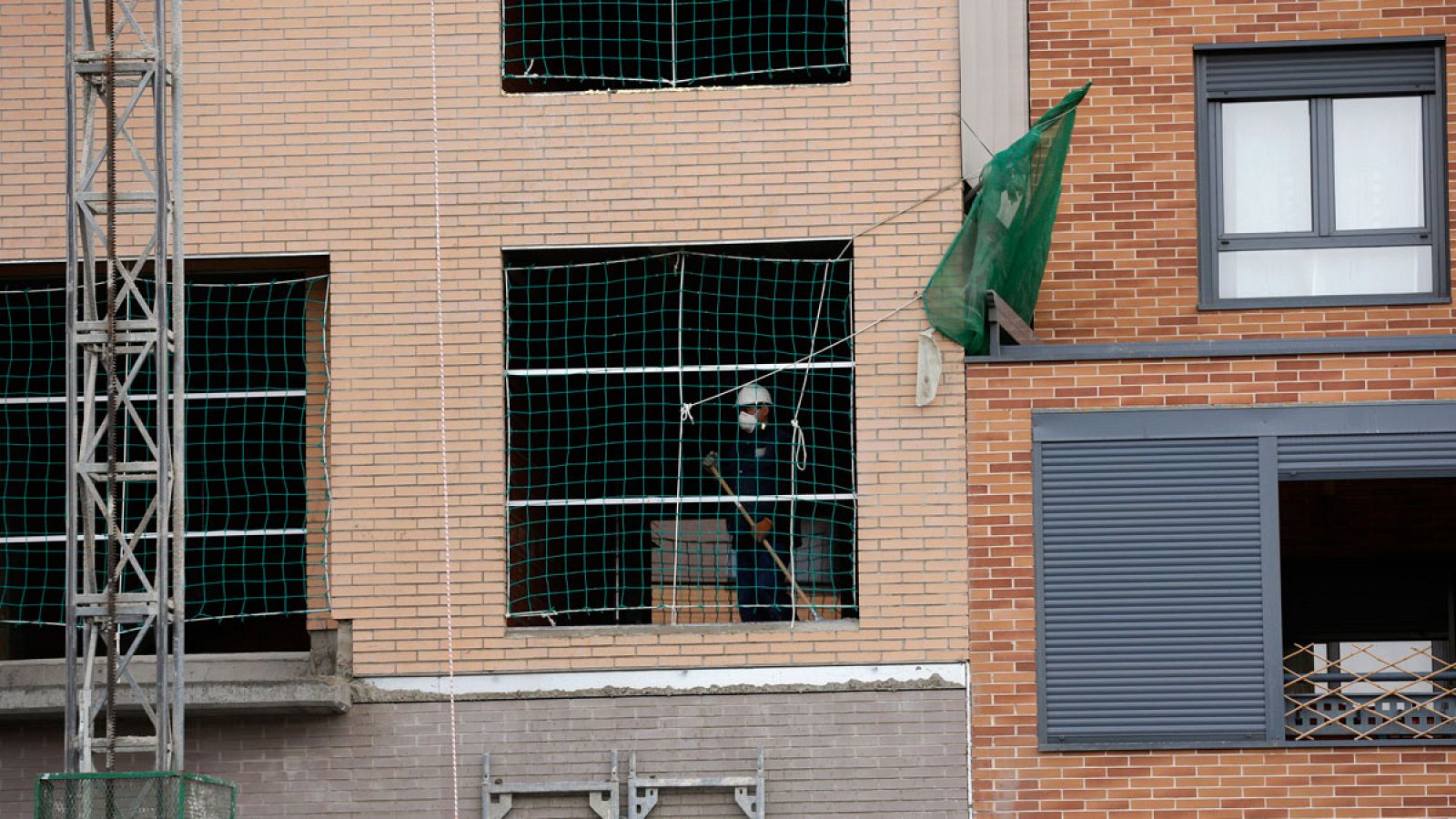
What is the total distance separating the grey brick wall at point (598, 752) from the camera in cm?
1233

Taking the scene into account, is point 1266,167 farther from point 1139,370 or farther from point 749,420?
point 749,420

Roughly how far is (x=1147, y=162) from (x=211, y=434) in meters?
6.28

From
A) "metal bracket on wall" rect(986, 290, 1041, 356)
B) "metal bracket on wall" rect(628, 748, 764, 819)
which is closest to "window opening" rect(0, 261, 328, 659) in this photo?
"metal bracket on wall" rect(628, 748, 764, 819)

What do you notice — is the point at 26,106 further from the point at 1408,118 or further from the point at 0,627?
the point at 1408,118

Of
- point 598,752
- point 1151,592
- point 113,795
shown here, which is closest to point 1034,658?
point 1151,592

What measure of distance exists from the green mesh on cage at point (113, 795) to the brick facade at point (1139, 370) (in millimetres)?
4604

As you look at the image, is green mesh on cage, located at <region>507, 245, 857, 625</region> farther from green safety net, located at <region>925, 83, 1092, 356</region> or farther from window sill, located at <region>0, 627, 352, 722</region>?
window sill, located at <region>0, 627, 352, 722</region>

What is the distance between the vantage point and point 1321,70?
42.9 ft

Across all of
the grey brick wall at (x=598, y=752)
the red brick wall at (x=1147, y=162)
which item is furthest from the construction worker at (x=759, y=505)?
the red brick wall at (x=1147, y=162)

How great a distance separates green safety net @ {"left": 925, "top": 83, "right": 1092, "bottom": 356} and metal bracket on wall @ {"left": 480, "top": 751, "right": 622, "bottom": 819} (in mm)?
3338

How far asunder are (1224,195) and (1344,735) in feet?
11.6

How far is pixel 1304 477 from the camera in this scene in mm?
12430

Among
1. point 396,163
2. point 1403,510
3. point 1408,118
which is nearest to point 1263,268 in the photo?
point 1408,118

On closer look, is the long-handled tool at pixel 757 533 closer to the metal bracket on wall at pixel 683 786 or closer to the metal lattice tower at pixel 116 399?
the metal bracket on wall at pixel 683 786
